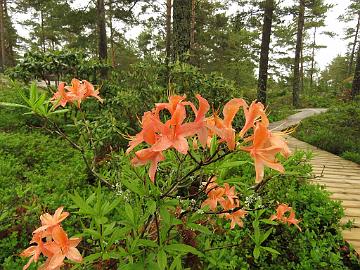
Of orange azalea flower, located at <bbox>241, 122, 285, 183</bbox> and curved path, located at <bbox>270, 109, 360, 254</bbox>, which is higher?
orange azalea flower, located at <bbox>241, 122, 285, 183</bbox>

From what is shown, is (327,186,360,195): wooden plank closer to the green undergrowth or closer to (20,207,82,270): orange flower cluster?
the green undergrowth

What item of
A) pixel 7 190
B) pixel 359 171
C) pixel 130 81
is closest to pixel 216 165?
pixel 7 190

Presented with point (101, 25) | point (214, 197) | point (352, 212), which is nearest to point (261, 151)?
point (214, 197)

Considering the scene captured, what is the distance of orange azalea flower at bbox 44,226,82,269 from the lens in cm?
110

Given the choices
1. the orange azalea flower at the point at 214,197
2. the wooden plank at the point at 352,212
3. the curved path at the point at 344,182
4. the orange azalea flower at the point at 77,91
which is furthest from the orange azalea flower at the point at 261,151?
the wooden plank at the point at 352,212

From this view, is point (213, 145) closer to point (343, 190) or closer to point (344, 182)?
point (343, 190)

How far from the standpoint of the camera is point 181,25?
20.2ft

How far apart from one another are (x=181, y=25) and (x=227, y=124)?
219 inches

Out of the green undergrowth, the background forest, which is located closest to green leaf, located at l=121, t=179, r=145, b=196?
the background forest

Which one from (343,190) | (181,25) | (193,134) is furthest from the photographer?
(181,25)

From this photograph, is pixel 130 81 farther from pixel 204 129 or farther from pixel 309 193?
pixel 204 129

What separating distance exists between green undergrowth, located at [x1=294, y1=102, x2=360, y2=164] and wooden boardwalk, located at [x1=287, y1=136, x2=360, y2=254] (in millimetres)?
594

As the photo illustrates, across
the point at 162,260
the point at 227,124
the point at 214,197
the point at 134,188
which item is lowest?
the point at 162,260

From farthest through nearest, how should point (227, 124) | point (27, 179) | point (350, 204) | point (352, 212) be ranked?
point (27, 179)
point (350, 204)
point (352, 212)
point (227, 124)
